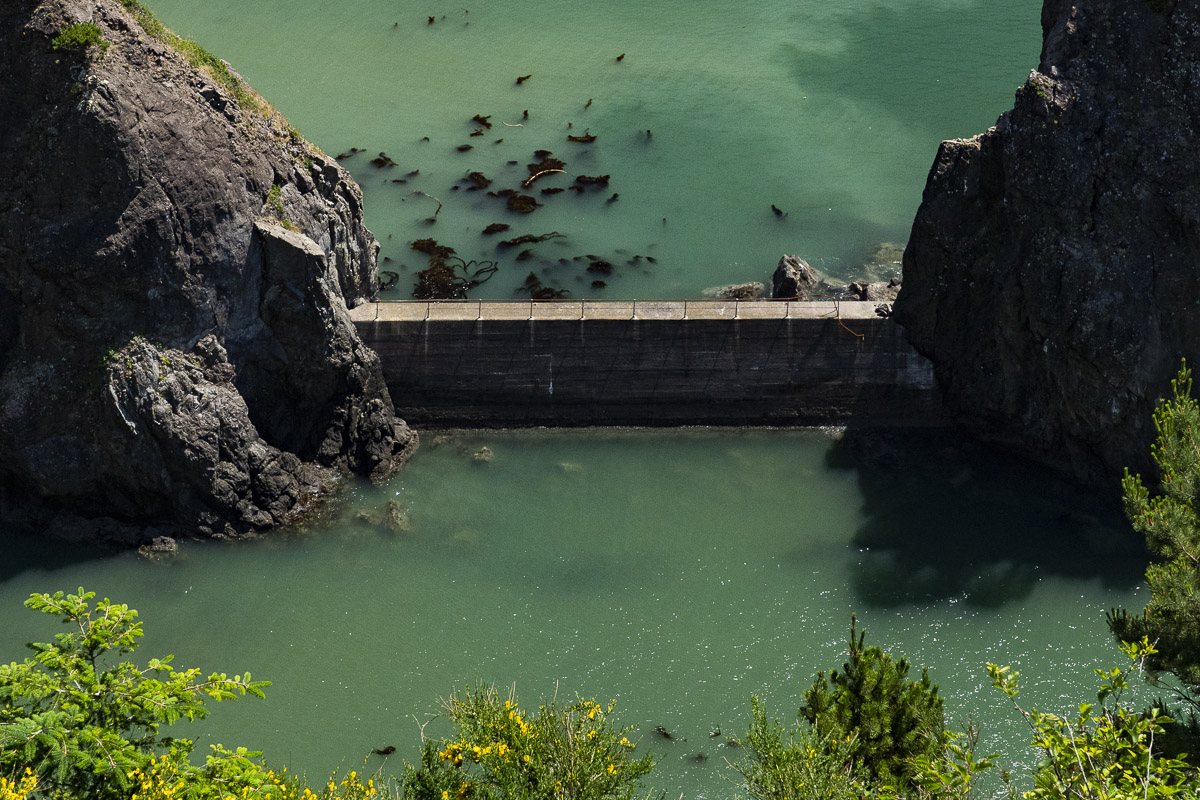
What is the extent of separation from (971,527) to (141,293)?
793 inches

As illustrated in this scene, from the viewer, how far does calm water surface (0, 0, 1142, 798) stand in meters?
26.8

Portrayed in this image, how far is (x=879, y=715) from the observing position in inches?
763

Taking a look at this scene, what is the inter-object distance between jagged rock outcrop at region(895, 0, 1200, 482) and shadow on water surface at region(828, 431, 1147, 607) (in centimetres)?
117

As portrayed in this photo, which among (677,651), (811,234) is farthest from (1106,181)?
(677,651)

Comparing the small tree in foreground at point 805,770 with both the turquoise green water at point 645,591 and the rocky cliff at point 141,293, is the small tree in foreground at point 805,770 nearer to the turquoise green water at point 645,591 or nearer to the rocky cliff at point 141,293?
the turquoise green water at point 645,591

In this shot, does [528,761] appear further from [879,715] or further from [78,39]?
[78,39]

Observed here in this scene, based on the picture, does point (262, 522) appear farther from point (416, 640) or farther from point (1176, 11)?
point (1176, 11)

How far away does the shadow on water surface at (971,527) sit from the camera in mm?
28859

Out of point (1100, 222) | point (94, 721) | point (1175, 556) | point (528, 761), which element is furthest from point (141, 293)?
point (1175, 556)

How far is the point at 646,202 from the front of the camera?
1603 inches

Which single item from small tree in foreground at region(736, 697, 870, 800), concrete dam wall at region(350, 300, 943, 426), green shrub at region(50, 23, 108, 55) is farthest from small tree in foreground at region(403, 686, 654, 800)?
green shrub at region(50, 23, 108, 55)

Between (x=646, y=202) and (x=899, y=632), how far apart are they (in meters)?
17.9

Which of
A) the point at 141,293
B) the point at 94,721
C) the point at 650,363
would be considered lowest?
the point at 94,721

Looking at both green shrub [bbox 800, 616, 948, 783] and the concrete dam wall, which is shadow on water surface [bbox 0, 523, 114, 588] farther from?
green shrub [bbox 800, 616, 948, 783]
